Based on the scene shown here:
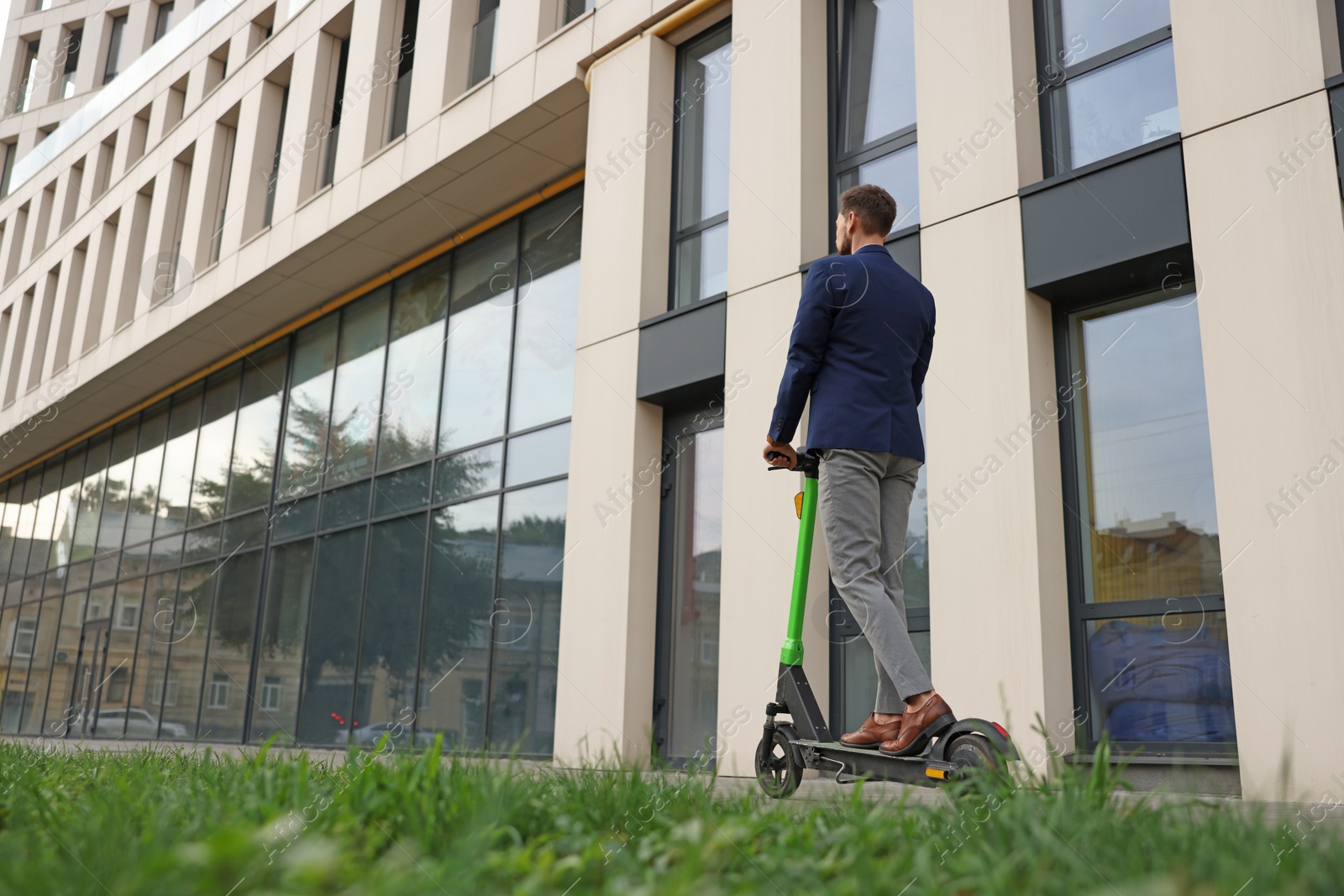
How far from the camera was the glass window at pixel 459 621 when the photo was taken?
10.6 metres

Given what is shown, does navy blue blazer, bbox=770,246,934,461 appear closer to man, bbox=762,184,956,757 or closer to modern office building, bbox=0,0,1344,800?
man, bbox=762,184,956,757

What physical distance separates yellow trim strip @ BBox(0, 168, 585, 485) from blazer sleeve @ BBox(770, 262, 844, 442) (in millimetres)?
7386

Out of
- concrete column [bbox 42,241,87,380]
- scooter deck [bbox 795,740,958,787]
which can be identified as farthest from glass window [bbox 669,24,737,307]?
concrete column [bbox 42,241,87,380]

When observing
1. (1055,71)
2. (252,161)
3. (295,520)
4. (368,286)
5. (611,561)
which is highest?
(252,161)

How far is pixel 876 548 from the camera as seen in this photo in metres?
4.12

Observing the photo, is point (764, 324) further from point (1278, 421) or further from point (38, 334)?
point (38, 334)

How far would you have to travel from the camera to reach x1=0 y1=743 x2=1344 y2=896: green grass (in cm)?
154

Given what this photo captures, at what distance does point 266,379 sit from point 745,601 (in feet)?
37.0

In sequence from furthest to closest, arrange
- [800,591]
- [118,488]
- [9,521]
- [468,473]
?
1. [9,521]
2. [118,488]
3. [468,473]
4. [800,591]

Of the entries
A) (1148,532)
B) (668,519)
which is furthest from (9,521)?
(1148,532)

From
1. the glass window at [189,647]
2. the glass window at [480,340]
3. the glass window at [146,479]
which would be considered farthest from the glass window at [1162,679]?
the glass window at [146,479]

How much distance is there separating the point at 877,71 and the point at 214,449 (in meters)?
12.9

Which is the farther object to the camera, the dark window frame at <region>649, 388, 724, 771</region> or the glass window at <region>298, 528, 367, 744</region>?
the glass window at <region>298, 528, 367, 744</region>

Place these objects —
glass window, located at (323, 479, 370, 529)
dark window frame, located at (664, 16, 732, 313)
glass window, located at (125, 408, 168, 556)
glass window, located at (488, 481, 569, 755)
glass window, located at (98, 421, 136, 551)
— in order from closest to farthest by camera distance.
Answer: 1. dark window frame, located at (664, 16, 732, 313)
2. glass window, located at (488, 481, 569, 755)
3. glass window, located at (323, 479, 370, 529)
4. glass window, located at (125, 408, 168, 556)
5. glass window, located at (98, 421, 136, 551)
